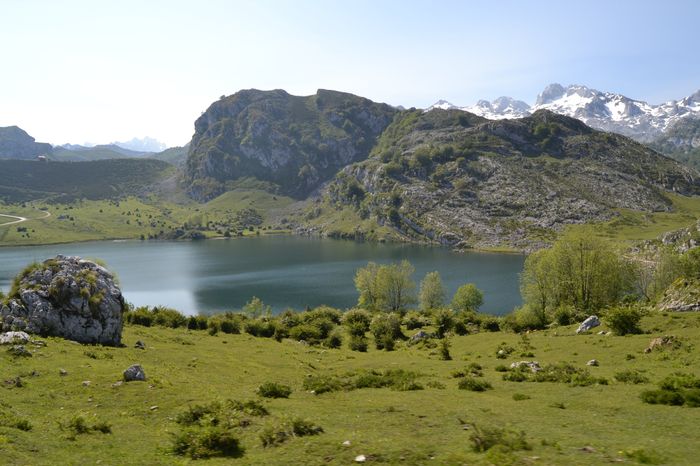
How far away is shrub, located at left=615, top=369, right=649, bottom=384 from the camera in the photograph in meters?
32.0

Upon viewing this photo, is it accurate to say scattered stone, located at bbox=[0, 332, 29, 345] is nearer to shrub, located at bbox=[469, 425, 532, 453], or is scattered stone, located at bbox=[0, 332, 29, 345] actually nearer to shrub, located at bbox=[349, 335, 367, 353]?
shrub, located at bbox=[469, 425, 532, 453]

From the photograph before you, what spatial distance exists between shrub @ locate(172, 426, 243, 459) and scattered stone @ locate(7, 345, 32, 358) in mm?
24434

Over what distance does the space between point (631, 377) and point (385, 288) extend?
3428 inches

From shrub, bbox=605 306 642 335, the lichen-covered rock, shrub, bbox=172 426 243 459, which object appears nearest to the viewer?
shrub, bbox=172 426 243 459

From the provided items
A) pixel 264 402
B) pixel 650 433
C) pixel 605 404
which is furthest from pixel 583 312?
pixel 264 402

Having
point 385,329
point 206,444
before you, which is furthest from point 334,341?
point 206,444

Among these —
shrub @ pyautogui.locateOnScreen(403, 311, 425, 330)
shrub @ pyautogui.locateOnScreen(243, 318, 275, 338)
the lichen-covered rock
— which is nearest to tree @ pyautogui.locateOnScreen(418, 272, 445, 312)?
shrub @ pyautogui.locateOnScreen(403, 311, 425, 330)

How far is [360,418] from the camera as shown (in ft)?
80.1

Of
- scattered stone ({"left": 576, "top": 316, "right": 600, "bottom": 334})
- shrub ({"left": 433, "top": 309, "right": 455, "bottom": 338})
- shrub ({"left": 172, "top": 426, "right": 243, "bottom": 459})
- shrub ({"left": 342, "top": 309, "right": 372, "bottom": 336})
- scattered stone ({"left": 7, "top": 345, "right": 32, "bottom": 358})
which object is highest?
shrub ({"left": 172, "top": 426, "right": 243, "bottom": 459})

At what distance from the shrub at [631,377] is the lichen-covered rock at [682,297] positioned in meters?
27.7

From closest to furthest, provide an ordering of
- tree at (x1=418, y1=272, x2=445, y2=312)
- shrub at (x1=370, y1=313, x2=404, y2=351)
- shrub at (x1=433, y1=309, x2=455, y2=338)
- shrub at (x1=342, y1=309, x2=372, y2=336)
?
1. shrub at (x1=370, y1=313, x2=404, y2=351)
2. shrub at (x1=433, y1=309, x2=455, y2=338)
3. shrub at (x1=342, y1=309, x2=372, y2=336)
4. tree at (x1=418, y1=272, x2=445, y2=312)

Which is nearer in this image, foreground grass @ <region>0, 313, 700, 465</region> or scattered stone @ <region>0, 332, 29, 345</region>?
foreground grass @ <region>0, 313, 700, 465</region>

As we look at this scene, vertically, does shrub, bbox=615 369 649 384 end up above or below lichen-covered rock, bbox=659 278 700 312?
below

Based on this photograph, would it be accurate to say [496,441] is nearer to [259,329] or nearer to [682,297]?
[682,297]
